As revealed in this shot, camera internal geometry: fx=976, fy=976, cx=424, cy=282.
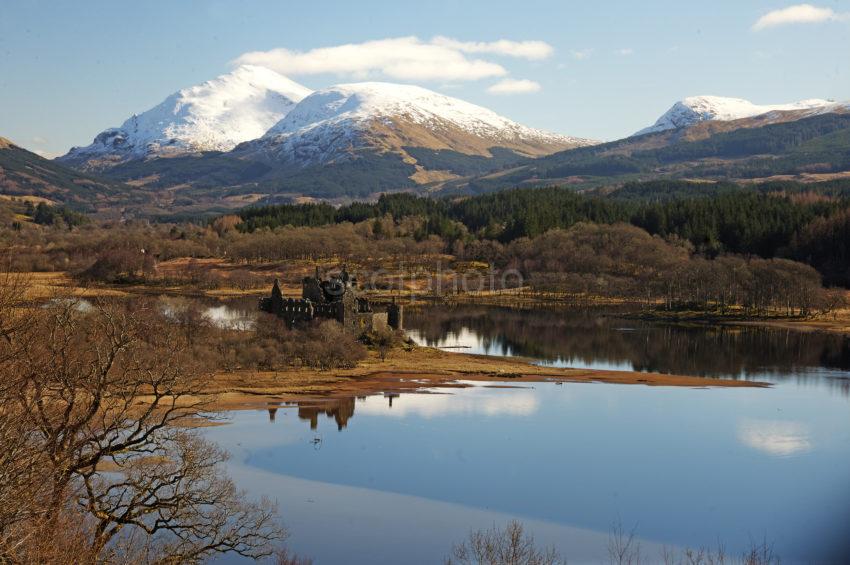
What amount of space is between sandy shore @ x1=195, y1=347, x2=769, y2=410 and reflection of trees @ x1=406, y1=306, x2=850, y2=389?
567 cm

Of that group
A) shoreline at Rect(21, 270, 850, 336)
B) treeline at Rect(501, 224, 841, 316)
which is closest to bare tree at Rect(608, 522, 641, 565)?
shoreline at Rect(21, 270, 850, 336)

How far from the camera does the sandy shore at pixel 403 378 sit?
63656 millimetres

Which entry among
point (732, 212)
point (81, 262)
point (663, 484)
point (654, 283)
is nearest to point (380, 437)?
point (663, 484)

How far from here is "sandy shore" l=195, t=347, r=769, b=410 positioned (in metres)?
63.7

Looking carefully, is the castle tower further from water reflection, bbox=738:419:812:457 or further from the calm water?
water reflection, bbox=738:419:812:457

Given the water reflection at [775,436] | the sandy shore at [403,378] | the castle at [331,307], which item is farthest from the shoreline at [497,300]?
the water reflection at [775,436]

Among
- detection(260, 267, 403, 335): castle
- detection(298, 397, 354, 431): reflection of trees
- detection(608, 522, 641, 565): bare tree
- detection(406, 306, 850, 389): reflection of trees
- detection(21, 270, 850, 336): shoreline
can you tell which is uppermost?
detection(260, 267, 403, 335): castle

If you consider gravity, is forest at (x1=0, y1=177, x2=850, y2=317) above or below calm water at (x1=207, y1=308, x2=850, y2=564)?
above

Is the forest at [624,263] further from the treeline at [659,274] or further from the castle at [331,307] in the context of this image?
the castle at [331,307]

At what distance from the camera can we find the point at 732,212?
7618 inches

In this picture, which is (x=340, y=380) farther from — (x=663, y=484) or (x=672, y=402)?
(x=663, y=484)

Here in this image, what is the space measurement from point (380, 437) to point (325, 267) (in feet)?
410

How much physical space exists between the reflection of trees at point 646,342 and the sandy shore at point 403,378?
5668 mm

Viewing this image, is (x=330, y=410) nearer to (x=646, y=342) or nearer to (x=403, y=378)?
(x=403, y=378)
